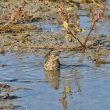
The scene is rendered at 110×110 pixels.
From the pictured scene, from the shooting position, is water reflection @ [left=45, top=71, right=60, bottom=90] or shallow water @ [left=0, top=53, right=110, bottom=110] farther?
water reflection @ [left=45, top=71, right=60, bottom=90]

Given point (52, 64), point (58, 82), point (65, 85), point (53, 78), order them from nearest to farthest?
point (65, 85)
point (58, 82)
point (53, 78)
point (52, 64)

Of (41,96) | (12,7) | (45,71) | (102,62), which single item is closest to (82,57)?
(102,62)

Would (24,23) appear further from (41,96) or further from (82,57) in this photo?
(41,96)

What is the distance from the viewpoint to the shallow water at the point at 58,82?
684 cm

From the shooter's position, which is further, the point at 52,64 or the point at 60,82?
the point at 52,64

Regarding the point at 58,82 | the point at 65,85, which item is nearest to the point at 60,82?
the point at 58,82

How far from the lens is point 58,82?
25.7ft

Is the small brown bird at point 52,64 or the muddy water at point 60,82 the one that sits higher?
the small brown bird at point 52,64

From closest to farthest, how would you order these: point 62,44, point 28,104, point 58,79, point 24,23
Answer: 1. point 28,104
2. point 58,79
3. point 62,44
4. point 24,23

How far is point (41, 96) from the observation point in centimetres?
714

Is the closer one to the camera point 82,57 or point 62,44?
point 82,57

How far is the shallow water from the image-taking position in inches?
269

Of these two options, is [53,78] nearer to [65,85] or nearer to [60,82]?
[60,82]

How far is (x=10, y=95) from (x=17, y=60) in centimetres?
210
